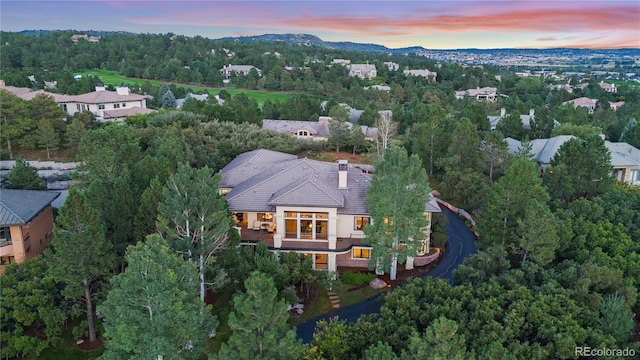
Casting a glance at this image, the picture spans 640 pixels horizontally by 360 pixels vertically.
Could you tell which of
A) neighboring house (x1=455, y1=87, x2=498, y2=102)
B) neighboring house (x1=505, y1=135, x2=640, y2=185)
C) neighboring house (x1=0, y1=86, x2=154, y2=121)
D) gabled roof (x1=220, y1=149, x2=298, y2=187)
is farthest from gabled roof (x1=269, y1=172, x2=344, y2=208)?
neighboring house (x1=455, y1=87, x2=498, y2=102)

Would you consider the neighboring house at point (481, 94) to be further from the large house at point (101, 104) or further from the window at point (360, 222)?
the window at point (360, 222)

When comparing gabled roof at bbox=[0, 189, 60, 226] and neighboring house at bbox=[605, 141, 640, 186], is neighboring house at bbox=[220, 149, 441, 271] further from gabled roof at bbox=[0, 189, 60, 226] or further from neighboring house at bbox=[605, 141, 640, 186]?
neighboring house at bbox=[605, 141, 640, 186]

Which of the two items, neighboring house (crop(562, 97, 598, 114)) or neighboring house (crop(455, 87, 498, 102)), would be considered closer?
neighboring house (crop(562, 97, 598, 114))

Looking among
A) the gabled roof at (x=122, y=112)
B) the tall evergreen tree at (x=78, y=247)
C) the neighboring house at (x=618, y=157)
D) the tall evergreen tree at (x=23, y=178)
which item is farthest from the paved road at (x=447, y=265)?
the gabled roof at (x=122, y=112)

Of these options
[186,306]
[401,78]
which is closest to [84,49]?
[401,78]

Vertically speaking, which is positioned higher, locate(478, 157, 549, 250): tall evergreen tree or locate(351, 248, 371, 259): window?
locate(478, 157, 549, 250): tall evergreen tree

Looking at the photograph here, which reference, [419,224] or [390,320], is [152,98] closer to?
[419,224]
